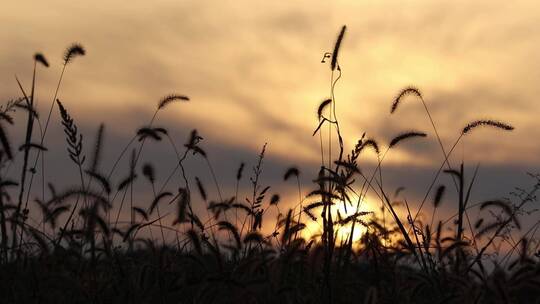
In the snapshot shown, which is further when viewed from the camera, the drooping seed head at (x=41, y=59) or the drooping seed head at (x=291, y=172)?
the drooping seed head at (x=291, y=172)

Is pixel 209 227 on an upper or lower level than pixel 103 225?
upper

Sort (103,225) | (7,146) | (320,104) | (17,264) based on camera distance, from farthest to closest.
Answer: (320,104), (17,264), (7,146), (103,225)

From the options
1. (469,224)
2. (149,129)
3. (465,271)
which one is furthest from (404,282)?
(149,129)

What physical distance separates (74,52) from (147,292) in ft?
7.61

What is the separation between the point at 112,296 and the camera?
6230 mm

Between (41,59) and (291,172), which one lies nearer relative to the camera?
(41,59)

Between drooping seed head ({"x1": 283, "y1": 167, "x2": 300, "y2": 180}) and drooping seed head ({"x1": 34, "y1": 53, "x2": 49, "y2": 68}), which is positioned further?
drooping seed head ({"x1": 283, "y1": 167, "x2": 300, "y2": 180})

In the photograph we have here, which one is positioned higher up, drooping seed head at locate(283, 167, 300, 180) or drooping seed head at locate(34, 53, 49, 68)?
drooping seed head at locate(34, 53, 49, 68)

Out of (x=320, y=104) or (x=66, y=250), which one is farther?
(x=320, y=104)

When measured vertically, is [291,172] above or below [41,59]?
below

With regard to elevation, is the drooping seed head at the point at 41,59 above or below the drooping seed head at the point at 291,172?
above

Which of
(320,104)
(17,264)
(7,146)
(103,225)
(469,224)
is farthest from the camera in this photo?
(469,224)

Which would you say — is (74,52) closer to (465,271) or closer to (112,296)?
(112,296)

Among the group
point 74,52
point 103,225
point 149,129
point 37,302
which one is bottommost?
point 37,302
